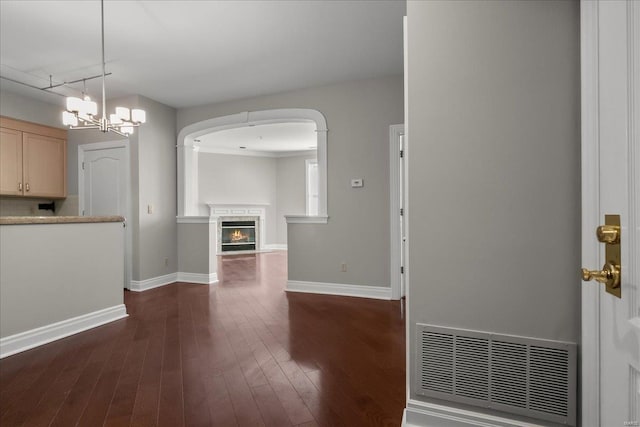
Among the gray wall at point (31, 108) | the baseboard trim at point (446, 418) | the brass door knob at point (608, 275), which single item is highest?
the gray wall at point (31, 108)

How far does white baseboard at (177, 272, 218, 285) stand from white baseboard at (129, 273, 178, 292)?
4.3 inches

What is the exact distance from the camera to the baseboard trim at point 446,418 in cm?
139

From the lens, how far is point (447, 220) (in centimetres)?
149

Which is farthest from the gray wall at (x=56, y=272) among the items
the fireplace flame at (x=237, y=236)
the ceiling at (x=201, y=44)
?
the fireplace flame at (x=237, y=236)

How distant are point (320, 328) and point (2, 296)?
251 cm

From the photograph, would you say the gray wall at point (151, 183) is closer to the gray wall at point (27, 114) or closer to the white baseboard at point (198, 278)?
the white baseboard at point (198, 278)

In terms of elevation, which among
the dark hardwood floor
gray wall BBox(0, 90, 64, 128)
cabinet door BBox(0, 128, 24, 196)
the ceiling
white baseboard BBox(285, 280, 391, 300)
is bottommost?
the dark hardwood floor

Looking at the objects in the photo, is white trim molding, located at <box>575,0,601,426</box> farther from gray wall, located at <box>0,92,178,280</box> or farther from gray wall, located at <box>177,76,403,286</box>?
gray wall, located at <box>0,92,178,280</box>

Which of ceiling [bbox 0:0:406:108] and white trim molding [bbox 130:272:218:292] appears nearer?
ceiling [bbox 0:0:406:108]

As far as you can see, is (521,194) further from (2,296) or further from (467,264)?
(2,296)

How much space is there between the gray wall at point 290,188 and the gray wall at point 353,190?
4.84 m

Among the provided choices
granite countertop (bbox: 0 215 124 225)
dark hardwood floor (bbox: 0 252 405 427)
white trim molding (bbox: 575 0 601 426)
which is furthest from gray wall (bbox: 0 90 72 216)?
white trim molding (bbox: 575 0 601 426)

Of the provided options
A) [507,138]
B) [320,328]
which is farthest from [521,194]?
[320,328]

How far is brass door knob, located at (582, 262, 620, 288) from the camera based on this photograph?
0.85 m
